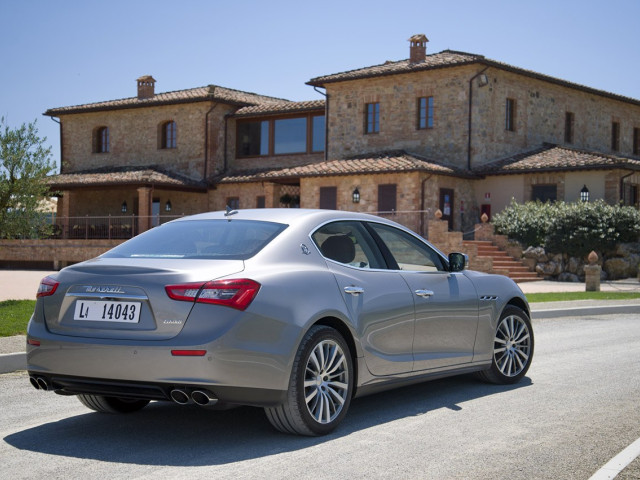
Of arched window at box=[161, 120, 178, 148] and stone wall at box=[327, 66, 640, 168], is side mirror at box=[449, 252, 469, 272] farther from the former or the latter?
arched window at box=[161, 120, 178, 148]

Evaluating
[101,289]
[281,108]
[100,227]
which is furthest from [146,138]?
[101,289]

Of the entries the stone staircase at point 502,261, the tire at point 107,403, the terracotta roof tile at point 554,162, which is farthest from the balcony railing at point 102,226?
the tire at point 107,403

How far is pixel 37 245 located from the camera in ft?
125

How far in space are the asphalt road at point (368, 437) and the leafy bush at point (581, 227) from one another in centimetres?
2172

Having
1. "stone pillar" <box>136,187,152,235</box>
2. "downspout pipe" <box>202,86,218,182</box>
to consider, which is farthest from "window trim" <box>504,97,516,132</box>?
"stone pillar" <box>136,187,152,235</box>

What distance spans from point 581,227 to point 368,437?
A: 24.7 m

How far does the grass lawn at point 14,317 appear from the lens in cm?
1099

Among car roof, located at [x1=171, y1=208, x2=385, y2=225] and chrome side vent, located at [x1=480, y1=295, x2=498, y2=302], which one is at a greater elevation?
car roof, located at [x1=171, y1=208, x2=385, y2=225]

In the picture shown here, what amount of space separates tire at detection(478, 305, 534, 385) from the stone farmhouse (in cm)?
2203

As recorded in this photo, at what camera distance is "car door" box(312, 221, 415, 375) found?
621 cm

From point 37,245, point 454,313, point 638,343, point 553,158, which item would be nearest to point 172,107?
point 37,245

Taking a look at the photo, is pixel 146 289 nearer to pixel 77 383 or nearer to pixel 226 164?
pixel 77 383

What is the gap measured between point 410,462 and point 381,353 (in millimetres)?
1311

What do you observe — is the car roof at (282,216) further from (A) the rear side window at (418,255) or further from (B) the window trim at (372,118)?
(B) the window trim at (372,118)
